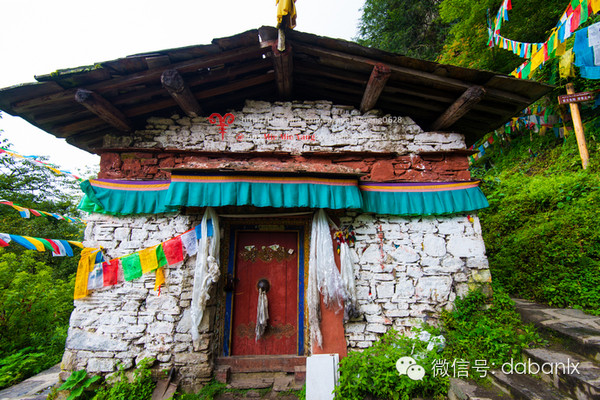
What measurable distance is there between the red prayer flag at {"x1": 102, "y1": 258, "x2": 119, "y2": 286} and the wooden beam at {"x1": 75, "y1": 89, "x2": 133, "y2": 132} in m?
2.06

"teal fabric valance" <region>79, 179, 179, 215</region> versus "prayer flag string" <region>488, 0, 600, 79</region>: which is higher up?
"prayer flag string" <region>488, 0, 600, 79</region>

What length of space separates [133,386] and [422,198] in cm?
463

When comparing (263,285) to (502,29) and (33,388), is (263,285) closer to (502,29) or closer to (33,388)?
(33,388)

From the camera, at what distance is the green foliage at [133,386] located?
3.08m

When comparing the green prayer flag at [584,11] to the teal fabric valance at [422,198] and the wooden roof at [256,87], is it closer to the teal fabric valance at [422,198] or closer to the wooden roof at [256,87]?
the wooden roof at [256,87]

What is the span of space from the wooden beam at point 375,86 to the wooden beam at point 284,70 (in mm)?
1168

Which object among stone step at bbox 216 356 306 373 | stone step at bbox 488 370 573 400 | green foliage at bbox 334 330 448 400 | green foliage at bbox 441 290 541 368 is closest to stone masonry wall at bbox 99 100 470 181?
green foliage at bbox 441 290 541 368

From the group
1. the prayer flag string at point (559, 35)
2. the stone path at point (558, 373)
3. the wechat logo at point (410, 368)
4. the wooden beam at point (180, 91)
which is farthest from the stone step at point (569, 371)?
the wooden beam at point (180, 91)

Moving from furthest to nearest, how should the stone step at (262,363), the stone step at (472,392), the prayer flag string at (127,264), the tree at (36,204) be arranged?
the tree at (36,204), the stone step at (262,363), the prayer flag string at (127,264), the stone step at (472,392)

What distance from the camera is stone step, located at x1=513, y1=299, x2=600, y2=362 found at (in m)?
2.58

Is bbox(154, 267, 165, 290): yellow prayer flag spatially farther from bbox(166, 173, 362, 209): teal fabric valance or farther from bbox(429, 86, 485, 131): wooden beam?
bbox(429, 86, 485, 131): wooden beam

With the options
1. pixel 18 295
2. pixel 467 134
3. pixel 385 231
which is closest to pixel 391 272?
pixel 385 231

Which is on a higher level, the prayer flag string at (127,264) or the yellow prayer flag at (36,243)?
the yellow prayer flag at (36,243)

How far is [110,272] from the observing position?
11.6ft
